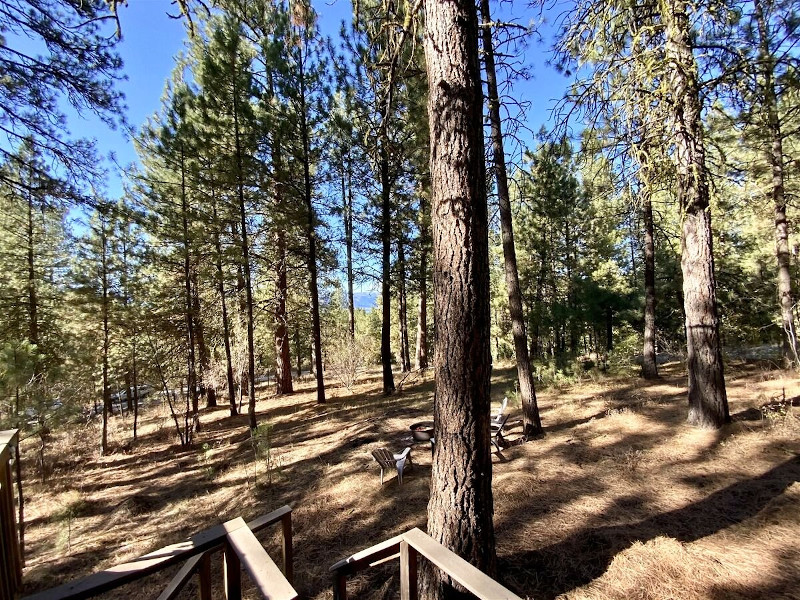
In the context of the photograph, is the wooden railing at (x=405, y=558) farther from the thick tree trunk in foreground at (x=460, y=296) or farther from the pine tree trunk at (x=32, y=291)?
the pine tree trunk at (x=32, y=291)

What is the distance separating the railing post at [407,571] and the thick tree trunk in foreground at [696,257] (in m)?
5.08

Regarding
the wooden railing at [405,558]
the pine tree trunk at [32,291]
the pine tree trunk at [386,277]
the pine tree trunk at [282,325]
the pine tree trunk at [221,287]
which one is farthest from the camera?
the pine tree trunk at [282,325]

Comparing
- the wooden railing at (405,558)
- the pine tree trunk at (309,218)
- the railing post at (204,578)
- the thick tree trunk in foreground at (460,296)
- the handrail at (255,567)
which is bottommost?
the railing post at (204,578)

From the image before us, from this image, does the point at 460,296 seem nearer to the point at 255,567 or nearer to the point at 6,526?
the point at 255,567

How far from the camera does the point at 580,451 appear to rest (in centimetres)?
513

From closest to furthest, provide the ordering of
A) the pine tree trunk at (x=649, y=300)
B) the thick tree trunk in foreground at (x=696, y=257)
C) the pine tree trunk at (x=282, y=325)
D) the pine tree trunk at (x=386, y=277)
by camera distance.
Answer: the thick tree trunk in foreground at (x=696, y=257) < the pine tree trunk at (x=649, y=300) < the pine tree trunk at (x=386, y=277) < the pine tree trunk at (x=282, y=325)

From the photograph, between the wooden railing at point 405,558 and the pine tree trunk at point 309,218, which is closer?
the wooden railing at point 405,558

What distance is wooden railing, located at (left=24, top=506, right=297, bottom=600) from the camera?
5.40 feet

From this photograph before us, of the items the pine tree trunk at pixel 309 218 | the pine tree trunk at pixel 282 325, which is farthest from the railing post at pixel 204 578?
the pine tree trunk at pixel 282 325

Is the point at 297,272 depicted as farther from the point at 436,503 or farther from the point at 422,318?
the point at 436,503

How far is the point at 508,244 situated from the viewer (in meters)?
5.93

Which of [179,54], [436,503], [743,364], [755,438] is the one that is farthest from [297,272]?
[743,364]

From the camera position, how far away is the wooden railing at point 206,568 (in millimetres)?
1646

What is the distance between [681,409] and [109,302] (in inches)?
575
